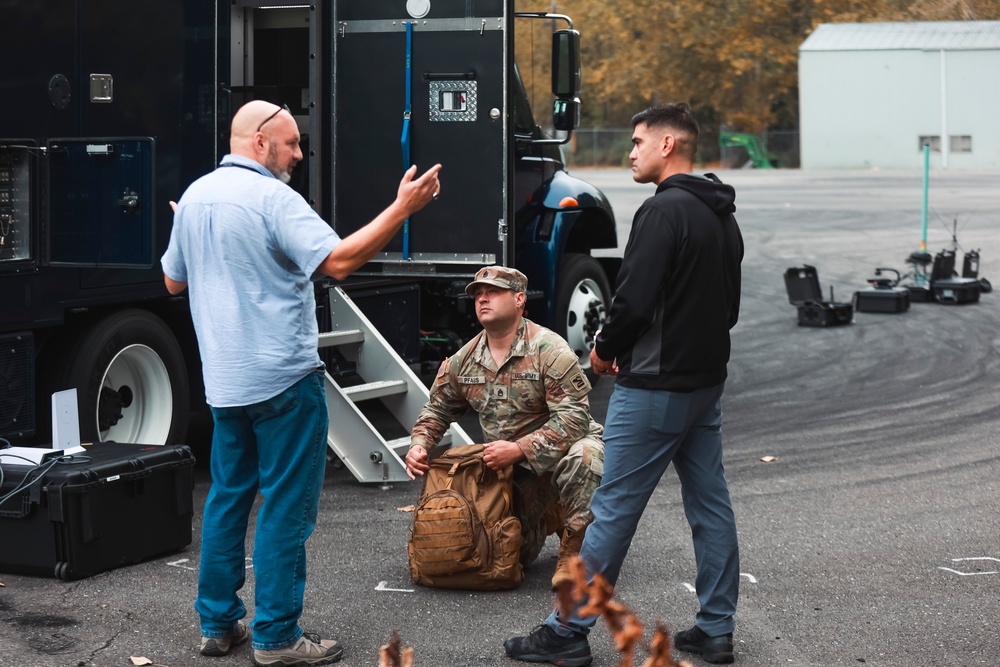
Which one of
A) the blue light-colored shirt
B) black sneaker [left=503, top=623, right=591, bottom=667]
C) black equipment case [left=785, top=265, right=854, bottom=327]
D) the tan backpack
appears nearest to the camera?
the blue light-colored shirt

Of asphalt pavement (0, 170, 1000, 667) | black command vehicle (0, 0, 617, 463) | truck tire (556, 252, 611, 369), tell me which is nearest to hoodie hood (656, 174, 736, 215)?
asphalt pavement (0, 170, 1000, 667)

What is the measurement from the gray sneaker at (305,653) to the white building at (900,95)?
137ft

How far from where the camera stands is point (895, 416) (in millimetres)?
9555

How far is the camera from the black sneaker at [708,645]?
475 cm

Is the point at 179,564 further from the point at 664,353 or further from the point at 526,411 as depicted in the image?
the point at 664,353

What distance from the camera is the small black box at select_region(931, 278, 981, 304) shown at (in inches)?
603

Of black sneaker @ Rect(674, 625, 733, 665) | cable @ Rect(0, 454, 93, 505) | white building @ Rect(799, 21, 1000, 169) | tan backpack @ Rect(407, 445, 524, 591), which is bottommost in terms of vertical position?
black sneaker @ Rect(674, 625, 733, 665)

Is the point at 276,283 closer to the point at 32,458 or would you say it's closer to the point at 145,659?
the point at 145,659

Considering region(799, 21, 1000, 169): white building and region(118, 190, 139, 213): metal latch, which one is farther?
region(799, 21, 1000, 169): white building

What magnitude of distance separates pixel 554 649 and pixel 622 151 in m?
52.3

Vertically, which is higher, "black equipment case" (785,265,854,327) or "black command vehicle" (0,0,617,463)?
"black command vehicle" (0,0,617,463)

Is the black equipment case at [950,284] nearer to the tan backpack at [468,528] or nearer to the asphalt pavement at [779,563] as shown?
the asphalt pavement at [779,563]

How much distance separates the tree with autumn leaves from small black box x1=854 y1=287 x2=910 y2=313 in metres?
37.7

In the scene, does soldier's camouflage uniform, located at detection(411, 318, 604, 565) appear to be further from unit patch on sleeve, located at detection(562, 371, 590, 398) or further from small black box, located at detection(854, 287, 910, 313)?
small black box, located at detection(854, 287, 910, 313)
